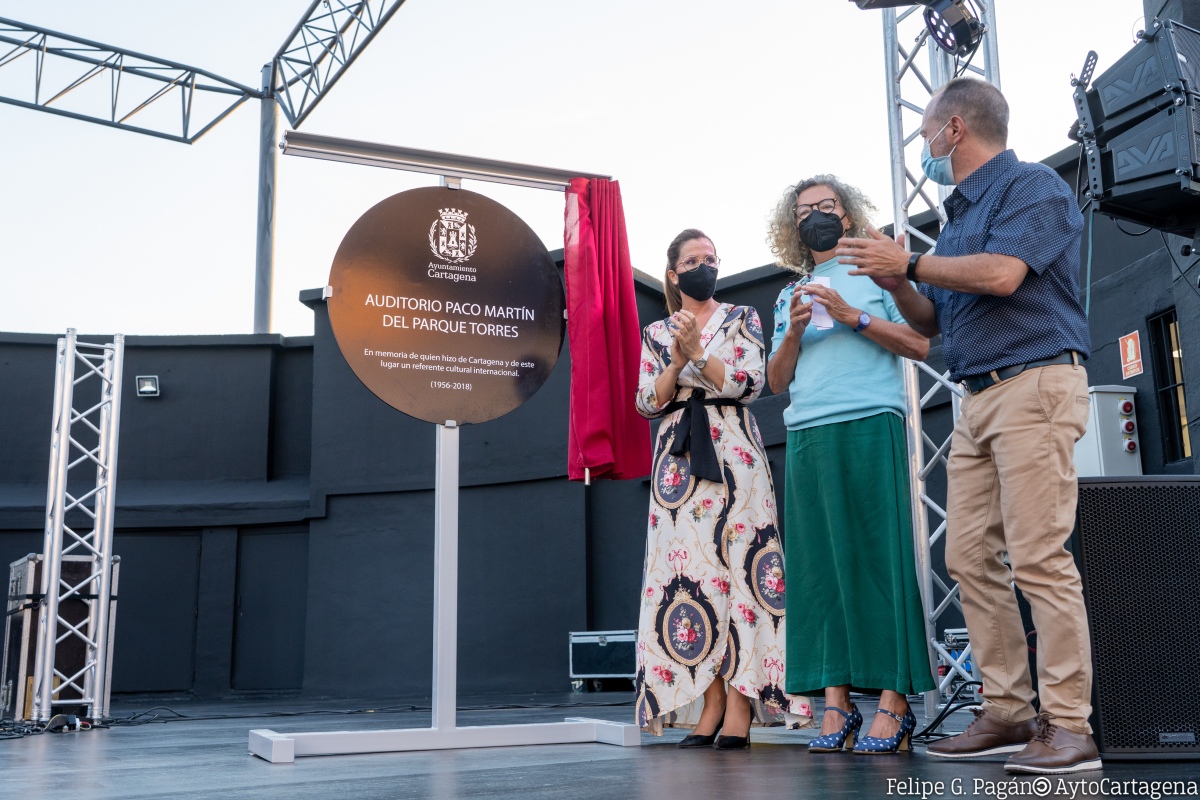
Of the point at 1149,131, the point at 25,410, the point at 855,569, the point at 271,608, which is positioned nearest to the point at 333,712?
the point at 271,608

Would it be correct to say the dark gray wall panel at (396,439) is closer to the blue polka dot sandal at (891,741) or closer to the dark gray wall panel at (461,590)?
the dark gray wall panel at (461,590)

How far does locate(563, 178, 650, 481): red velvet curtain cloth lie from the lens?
3361 mm

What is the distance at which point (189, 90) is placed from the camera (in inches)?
512

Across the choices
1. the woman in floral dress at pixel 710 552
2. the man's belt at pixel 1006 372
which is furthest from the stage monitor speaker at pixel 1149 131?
the woman in floral dress at pixel 710 552

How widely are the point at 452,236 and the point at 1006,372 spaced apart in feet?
5.93

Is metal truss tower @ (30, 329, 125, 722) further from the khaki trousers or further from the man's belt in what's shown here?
the man's belt

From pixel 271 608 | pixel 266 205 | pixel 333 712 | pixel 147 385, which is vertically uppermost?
pixel 266 205

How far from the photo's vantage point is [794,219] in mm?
2969

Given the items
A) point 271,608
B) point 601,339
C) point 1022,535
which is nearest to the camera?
point 1022,535

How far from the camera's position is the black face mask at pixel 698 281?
3.10m

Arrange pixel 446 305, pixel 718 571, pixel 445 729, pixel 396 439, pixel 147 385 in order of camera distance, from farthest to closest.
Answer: pixel 147 385 < pixel 396 439 < pixel 446 305 < pixel 445 729 < pixel 718 571

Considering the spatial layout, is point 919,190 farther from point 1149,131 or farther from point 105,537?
point 105,537

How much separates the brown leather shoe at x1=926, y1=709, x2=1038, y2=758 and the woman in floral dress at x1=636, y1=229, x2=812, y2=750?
61 centimetres

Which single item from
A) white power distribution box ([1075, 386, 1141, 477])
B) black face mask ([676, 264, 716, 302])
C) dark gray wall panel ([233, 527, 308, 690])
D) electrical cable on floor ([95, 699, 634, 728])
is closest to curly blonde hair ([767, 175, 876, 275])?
black face mask ([676, 264, 716, 302])
